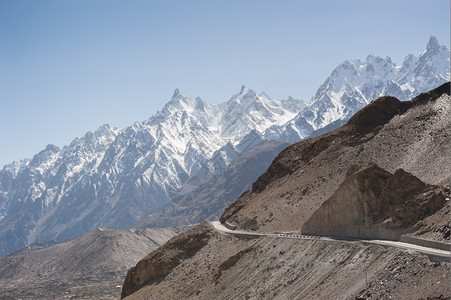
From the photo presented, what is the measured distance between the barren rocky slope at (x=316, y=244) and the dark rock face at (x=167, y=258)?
118 millimetres

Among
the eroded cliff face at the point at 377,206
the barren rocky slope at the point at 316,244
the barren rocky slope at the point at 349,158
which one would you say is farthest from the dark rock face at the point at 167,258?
the eroded cliff face at the point at 377,206

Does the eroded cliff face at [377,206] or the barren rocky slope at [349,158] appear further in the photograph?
the barren rocky slope at [349,158]

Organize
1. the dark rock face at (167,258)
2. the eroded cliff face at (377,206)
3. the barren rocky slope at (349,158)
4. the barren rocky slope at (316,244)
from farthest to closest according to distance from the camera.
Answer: the dark rock face at (167,258) → the barren rocky slope at (349,158) → the eroded cliff face at (377,206) → the barren rocky slope at (316,244)

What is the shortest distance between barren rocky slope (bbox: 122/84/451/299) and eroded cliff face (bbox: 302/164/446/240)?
1.32 metres

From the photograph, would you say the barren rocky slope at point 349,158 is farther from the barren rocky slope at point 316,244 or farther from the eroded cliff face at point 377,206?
the eroded cliff face at point 377,206

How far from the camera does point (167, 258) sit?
71438mm

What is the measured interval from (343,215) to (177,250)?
82.4 ft

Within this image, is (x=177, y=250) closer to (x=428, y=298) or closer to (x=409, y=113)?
(x=409, y=113)

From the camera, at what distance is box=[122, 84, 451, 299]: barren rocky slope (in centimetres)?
3609

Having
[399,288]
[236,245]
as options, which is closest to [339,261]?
[399,288]

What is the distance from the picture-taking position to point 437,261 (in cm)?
3303

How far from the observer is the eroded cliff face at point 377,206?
4312 cm

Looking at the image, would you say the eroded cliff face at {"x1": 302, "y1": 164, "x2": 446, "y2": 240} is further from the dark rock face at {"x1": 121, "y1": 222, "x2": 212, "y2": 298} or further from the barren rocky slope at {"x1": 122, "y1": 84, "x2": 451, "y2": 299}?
the dark rock face at {"x1": 121, "y1": 222, "x2": 212, "y2": 298}

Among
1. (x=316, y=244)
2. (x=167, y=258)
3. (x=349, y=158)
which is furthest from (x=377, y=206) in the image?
(x=167, y=258)
